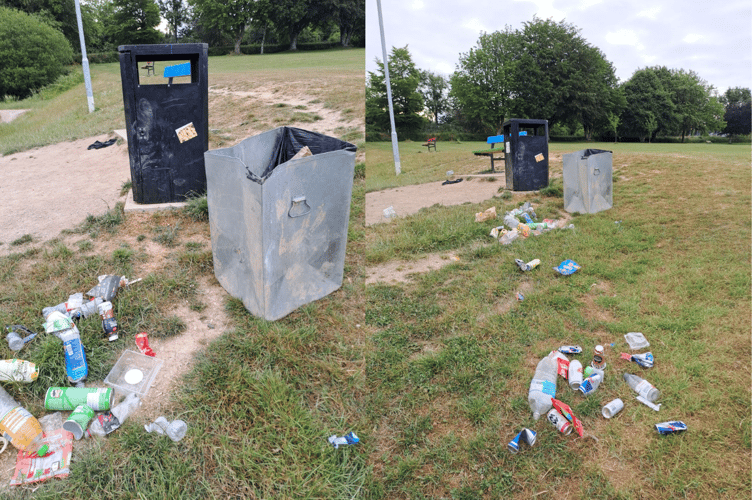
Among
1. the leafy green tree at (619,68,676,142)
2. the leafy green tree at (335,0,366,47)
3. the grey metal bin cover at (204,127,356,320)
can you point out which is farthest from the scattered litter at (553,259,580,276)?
the leafy green tree at (619,68,676,142)

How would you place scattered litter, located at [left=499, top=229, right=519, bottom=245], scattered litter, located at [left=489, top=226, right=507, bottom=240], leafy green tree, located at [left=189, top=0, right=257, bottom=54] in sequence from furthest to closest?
leafy green tree, located at [left=189, top=0, right=257, bottom=54], scattered litter, located at [left=489, top=226, right=507, bottom=240], scattered litter, located at [left=499, top=229, right=519, bottom=245]

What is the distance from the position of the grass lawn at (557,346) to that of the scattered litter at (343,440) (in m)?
0.07

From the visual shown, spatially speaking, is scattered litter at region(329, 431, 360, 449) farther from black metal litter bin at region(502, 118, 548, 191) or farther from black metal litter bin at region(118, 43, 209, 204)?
black metal litter bin at region(502, 118, 548, 191)

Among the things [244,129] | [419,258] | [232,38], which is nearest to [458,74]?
[232,38]

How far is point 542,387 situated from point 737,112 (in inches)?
1559

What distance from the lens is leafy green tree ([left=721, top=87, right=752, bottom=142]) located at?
30.9m

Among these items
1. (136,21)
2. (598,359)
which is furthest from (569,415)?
(136,21)

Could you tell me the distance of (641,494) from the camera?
184cm

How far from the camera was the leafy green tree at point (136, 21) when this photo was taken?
104 ft

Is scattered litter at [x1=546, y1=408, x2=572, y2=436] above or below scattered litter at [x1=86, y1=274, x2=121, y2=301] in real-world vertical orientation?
below

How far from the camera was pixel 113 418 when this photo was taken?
2.18 m

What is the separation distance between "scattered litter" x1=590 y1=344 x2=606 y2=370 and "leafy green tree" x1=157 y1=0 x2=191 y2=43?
36.8 metres

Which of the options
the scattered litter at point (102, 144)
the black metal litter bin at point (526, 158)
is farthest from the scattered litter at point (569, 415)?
the scattered litter at point (102, 144)

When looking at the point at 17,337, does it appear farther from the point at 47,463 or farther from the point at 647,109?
the point at 647,109
